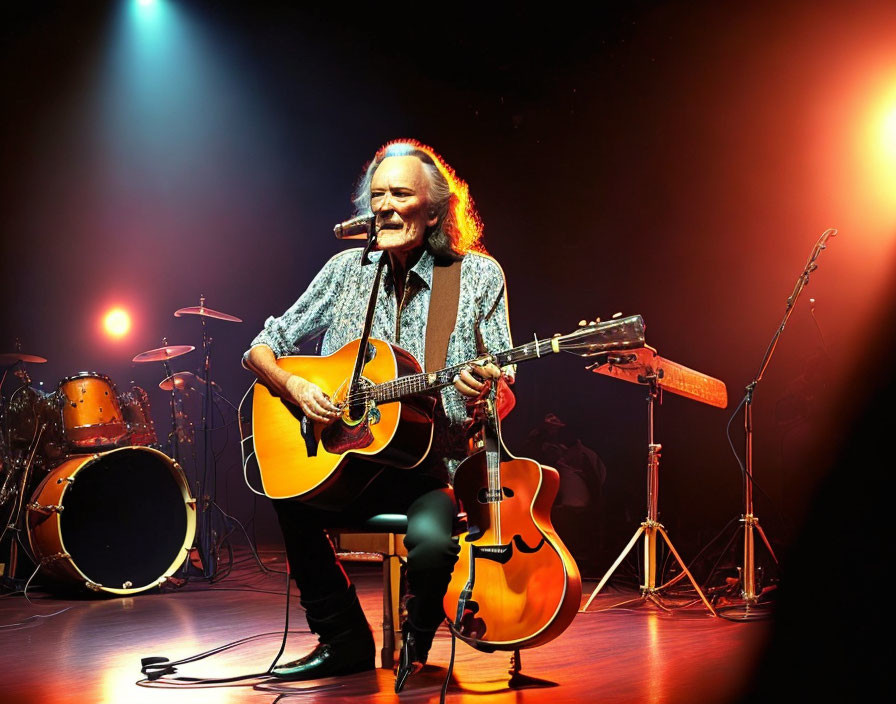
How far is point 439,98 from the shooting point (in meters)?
7.10

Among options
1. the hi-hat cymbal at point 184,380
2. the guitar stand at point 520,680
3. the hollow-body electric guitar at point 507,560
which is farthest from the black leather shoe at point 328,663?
the hi-hat cymbal at point 184,380

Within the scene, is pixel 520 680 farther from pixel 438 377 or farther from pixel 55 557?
pixel 55 557

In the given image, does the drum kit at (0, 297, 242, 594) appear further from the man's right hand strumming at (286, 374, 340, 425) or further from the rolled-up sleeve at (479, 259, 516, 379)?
the rolled-up sleeve at (479, 259, 516, 379)

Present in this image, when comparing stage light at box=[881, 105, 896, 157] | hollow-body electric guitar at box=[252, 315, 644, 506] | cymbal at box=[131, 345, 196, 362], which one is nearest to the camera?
hollow-body electric guitar at box=[252, 315, 644, 506]

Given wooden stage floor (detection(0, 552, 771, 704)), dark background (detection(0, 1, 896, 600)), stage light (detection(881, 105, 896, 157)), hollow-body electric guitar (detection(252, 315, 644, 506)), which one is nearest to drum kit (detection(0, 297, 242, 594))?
wooden stage floor (detection(0, 552, 771, 704))

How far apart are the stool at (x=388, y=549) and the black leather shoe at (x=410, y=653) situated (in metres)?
0.28

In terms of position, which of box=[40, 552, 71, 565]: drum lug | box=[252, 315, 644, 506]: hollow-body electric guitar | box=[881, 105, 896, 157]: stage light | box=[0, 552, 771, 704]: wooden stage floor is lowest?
box=[0, 552, 771, 704]: wooden stage floor

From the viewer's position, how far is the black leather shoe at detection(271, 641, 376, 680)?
2887mm

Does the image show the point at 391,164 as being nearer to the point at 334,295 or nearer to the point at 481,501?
the point at 334,295

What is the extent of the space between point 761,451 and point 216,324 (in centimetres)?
457

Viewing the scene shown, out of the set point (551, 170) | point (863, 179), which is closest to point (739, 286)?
point (863, 179)

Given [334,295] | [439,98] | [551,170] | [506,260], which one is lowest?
[334,295]

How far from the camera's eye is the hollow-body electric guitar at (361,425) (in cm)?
272

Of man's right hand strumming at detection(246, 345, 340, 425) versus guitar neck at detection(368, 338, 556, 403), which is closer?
guitar neck at detection(368, 338, 556, 403)
